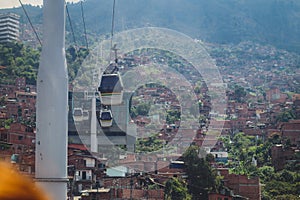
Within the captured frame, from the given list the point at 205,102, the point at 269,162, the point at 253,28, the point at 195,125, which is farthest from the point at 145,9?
the point at 269,162

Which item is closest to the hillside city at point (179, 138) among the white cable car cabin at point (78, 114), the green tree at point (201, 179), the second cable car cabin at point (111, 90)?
the green tree at point (201, 179)

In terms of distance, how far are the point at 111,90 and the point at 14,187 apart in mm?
6097

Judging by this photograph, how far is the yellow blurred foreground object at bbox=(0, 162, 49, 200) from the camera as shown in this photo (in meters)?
0.62

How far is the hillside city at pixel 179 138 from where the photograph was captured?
802 inches

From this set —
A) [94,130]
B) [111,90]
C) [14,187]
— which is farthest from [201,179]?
[14,187]

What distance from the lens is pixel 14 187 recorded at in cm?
63

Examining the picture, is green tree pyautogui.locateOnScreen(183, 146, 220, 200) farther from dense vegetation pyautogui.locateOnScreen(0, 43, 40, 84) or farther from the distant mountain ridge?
the distant mountain ridge

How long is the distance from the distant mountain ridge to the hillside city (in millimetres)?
29942

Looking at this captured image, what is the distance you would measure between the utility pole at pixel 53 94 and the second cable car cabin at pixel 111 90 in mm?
3920

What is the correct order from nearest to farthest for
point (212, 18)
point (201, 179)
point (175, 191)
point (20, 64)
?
point (175, 191)
point (201, 179)
point (20, 64)
point (212, 18)

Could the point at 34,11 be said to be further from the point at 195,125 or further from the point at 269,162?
the point at 269,162

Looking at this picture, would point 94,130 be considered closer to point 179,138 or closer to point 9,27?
point 179,138

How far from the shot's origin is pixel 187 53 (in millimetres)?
92000

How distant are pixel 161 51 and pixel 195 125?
4337cm
